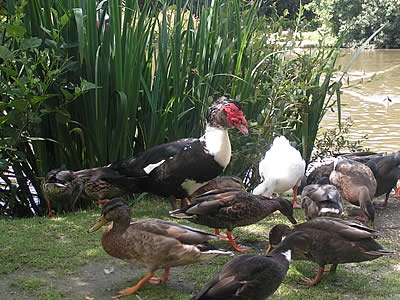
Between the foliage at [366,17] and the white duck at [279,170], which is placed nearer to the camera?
the white duck at [279,170]

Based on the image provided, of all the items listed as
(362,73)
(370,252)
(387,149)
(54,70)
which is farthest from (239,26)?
(362,73)

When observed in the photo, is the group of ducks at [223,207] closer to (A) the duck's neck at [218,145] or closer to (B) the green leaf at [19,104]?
(A) the duck's neck at [218,145]

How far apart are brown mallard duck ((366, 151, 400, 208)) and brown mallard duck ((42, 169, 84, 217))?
3492 millimetres

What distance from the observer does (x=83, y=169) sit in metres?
7.65

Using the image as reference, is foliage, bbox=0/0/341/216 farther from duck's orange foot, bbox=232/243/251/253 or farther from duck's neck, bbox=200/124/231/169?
duck's orange foot, bbox=232/243/251/253

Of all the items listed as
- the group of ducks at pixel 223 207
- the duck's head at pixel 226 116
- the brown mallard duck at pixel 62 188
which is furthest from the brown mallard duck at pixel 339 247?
the brown mallard duck at pixel 62 188

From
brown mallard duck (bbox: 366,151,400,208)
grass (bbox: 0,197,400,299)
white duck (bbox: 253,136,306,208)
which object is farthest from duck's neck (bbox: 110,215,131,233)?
brown mallard duck (bbox: 366,151,400,208)

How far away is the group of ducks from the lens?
4.50 m

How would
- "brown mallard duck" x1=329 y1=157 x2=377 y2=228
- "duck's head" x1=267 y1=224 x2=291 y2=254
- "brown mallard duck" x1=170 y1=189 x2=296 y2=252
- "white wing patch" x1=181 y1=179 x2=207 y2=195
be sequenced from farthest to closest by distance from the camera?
1. "white wing patch" x1=181 y1=179 x2=207 y2=195
2. "brown mallard duck" x1=329 y1=157 x2=377 y2=228
3. "brown mallard duck" x1=170 y1=189 x2=296 y2=252
4. "duck's head" x1=267 y1=224 x2=291 y2=254

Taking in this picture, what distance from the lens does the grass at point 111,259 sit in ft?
15.6

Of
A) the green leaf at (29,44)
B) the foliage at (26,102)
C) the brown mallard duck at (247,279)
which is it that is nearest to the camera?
the brown mallard duck at (247,279)

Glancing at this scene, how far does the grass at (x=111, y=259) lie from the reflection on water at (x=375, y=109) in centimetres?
418

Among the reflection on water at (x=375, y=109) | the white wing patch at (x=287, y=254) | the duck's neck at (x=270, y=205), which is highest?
the white wing patch at (x=287, y=254)

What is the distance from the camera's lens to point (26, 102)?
6500 millimetres
